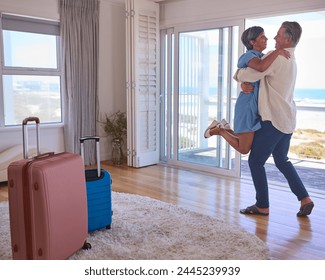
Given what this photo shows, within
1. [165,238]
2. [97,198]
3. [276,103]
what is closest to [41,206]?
[97,198]

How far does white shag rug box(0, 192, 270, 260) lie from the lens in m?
2.43

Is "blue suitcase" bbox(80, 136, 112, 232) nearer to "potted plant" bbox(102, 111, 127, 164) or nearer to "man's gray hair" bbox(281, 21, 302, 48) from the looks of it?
"man's gray hair" bbox(281, 21, 302, 48)

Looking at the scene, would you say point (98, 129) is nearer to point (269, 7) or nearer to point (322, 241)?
point (269, 7)

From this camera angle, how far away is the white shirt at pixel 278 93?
3117 mm

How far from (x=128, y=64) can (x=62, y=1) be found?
3.78ft

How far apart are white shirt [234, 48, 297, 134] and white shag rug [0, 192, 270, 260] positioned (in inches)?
37.2

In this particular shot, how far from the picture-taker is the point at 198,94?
5.08m

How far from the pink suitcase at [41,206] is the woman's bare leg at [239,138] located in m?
1.62

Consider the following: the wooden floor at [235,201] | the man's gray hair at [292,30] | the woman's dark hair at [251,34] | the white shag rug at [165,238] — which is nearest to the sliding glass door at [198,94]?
the wooden floor at [235,201]

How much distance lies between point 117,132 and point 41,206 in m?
3.48

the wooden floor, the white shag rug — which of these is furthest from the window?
the white shag rug

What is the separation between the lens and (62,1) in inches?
195

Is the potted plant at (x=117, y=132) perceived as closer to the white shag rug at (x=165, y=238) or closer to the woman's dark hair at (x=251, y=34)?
the white shag rug at (x=165, y=238)

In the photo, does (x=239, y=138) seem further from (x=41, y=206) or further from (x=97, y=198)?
(x=41, y=206)
